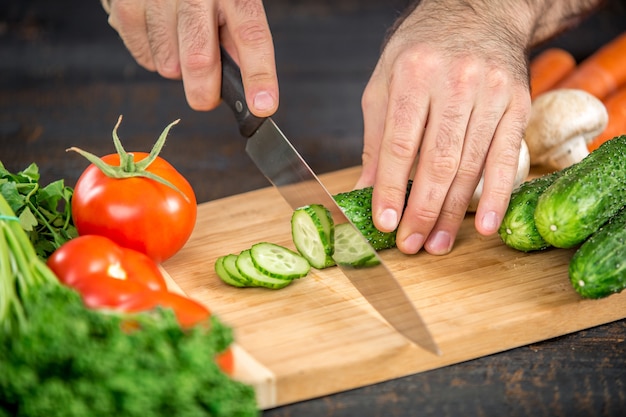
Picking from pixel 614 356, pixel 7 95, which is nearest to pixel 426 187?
pixel 614 356

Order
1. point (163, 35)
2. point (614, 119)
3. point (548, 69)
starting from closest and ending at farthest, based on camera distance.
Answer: point (163, 35)
point (614, 119)
point (548, 69)

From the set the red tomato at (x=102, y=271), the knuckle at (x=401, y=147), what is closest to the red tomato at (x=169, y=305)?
the red tomato at (x=102, y=271)

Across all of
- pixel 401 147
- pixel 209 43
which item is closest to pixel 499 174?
pixel 401 147

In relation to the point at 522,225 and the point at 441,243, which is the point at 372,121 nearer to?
the point at 441,243

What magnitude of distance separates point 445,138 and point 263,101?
57 cm

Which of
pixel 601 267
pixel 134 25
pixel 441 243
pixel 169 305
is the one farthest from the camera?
pixel 134 25

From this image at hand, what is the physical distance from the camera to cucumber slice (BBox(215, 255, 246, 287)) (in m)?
2.40

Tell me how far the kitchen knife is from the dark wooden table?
0.50ft

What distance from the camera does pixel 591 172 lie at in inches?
96.2

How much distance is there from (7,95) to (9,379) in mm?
2999

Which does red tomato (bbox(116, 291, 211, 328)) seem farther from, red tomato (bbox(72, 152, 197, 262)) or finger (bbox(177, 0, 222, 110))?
finger (bbox(177, 0, 222, 110))

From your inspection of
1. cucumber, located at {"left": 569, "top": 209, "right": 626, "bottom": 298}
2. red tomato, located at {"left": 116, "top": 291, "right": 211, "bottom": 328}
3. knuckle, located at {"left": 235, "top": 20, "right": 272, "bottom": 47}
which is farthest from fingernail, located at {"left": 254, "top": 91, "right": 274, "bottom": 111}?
cucumber, located at {"left": 569, "top": 209, "right": 626, "bottom": 298}

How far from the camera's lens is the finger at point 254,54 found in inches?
103

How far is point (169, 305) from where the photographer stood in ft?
5.90
